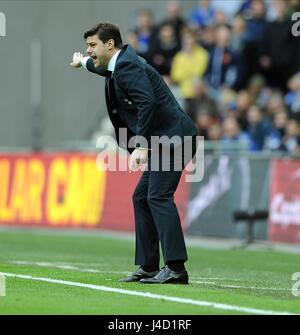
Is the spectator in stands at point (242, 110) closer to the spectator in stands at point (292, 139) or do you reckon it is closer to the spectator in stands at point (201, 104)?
the spectator in stands at point (201, 104)

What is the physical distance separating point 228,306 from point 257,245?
9278 mm

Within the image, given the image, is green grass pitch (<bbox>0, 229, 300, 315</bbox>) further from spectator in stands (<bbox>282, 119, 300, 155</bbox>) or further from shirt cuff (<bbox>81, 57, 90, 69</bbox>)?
spectator in stands (<bbox>282, 119, 300, 155</bbox>)

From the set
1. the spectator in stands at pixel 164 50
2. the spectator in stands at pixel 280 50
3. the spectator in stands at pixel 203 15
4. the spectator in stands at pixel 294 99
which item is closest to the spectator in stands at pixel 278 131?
the spectator in stands at pixel 294 99

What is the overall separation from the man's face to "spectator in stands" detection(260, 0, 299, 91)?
36.1ft

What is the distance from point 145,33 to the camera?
869 inches

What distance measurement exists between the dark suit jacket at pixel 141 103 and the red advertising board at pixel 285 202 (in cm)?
769

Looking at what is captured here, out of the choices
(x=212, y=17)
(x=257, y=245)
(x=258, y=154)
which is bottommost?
(x=257, y=245)

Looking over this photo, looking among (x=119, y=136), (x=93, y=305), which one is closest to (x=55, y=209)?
(x=119, y=136)

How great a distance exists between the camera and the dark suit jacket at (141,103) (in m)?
9.52

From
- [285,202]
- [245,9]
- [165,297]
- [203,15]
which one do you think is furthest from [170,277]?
[203,15]

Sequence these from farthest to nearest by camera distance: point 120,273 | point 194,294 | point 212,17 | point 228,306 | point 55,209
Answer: point 212,17
point 55,209
point 120,273
point 194,294
point 228,306

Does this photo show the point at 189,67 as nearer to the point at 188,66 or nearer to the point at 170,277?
the point at 188,66
